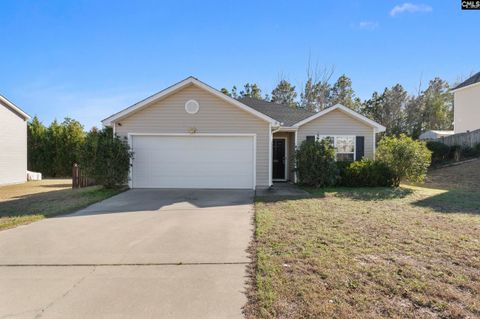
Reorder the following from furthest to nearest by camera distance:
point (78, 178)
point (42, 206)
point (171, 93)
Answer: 1. point (78, 178)
2. point (171, 93)
3. point (42, 206)

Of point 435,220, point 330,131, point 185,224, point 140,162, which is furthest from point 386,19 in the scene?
point 185,224

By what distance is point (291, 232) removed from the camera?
20.2 ft

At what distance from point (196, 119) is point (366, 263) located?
957cm

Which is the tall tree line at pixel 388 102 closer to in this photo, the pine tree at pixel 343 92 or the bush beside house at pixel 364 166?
the pine tree at pixel 343 92

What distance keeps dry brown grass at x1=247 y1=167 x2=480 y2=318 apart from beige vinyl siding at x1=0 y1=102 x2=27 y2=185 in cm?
1614

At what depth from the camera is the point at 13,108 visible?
18469 mm

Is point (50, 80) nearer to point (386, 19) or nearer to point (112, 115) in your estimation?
point (112, 115)

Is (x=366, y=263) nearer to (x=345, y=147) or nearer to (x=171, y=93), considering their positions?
(x=171, y=93)

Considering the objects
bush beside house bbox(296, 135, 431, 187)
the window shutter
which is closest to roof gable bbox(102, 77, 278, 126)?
bush beside house bbox(296, 135, 431, 187)

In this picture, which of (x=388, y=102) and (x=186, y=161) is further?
(x=388, y=102)

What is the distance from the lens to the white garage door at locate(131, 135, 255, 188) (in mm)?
12906

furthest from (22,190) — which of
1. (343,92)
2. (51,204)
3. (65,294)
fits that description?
(343,92)

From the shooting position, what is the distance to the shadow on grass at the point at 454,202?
339 inches

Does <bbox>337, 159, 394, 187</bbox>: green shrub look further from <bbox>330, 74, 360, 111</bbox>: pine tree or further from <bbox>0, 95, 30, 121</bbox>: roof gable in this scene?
<bbox>330, 74, 360, 111</bbox>: pine tree
